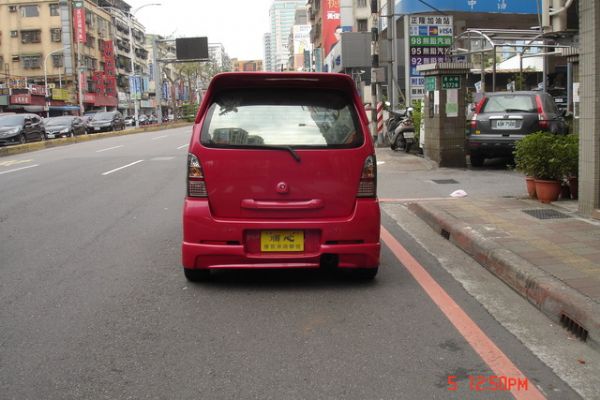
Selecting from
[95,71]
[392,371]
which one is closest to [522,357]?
[392,371]

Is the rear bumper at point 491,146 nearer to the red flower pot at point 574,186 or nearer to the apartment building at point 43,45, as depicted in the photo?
the red flower pot at point 574,186

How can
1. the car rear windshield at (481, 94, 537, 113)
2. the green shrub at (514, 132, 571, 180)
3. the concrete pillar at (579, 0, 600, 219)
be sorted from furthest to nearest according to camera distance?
the car rear windshield at (481, 94, 537, 113) → the green shrub at (514, 132, 571, 180) → the concrete pillar at (579, 0, 600, 219)

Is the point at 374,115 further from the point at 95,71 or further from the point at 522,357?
the point at 95,71

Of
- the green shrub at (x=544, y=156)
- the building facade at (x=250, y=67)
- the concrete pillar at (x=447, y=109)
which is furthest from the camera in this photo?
the concrete pillar at (x=447, y=109)

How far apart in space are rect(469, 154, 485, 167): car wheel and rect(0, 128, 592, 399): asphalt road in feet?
23.3

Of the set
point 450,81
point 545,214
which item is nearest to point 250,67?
point 450,81

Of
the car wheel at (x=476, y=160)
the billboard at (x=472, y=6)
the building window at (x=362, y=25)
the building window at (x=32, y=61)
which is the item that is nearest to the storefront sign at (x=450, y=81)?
the car wheel at (x=476, y=160)

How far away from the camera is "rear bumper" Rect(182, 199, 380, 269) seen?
5254mm

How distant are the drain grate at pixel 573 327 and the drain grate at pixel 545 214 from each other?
3.50 m

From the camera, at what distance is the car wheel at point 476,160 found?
46.4 feet

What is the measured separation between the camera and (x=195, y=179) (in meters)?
5.30

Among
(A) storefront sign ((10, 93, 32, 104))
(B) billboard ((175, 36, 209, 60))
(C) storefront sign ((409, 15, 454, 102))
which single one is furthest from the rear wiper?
(A) storefront sign ((10, 93, 32, 104))

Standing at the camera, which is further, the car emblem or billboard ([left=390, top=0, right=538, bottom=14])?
billboard ([left=390, top=0, right=538, bottom=14])
